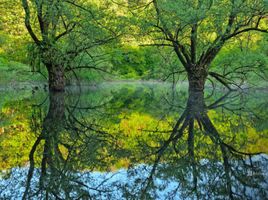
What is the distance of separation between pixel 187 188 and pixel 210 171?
736mm

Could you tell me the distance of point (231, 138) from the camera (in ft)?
24.9

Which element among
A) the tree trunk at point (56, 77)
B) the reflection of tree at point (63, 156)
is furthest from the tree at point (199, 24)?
the reflection of tree at point (63, 156)

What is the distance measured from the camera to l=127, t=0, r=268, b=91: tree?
15273mm

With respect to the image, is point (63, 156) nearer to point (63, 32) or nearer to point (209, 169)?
point (209, 169)

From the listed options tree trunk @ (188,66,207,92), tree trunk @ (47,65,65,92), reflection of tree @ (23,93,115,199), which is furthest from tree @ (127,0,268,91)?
reflection of tree @ (23,93,115,199)

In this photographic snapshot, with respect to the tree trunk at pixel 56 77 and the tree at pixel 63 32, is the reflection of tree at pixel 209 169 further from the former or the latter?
the tree trunk at pixel 56 77

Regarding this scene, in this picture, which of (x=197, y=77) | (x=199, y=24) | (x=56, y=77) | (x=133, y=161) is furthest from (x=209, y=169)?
(x=56, y=77)

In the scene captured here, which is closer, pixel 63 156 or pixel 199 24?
pixel 63 156

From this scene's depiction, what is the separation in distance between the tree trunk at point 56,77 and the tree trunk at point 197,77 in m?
6.37

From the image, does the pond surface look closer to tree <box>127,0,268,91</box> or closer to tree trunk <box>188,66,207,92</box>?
tree <box>127,0,268,91</box>

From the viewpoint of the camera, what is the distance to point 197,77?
19.0 m

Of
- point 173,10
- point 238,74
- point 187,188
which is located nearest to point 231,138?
point 187,188

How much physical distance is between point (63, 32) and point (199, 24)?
22.6 ft

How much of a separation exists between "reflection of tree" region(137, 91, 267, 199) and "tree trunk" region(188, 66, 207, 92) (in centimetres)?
1152
